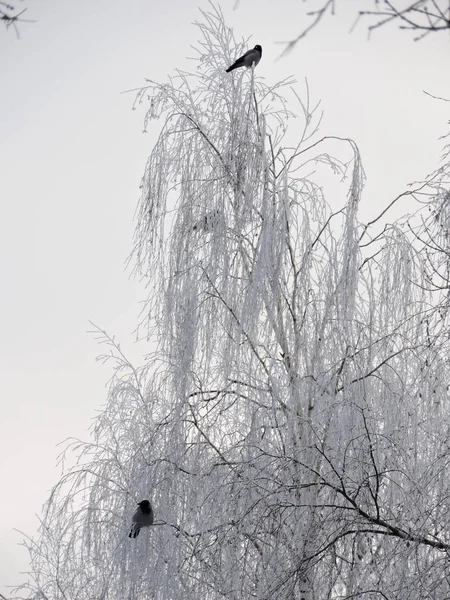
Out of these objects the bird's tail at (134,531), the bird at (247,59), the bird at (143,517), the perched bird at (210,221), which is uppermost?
the bird at (247,59)

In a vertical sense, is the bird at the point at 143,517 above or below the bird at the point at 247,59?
below

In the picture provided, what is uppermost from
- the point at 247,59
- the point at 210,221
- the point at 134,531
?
the point at 247,59

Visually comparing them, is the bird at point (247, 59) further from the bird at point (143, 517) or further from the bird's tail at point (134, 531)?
the bird's tail at point (134, 531)

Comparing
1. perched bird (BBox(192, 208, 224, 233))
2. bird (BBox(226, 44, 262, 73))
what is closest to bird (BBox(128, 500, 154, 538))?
perched bird (BBox(192, 208, 224, 233))

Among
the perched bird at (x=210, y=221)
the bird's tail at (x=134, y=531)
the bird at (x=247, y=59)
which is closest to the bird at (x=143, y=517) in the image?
the bird's tail at (x=134, y=531)

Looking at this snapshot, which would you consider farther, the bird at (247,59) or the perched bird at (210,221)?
the bird at (247,59)

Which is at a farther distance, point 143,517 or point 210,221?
point 210,221

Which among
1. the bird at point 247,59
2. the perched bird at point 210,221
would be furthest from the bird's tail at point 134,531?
the bird at point 247,59

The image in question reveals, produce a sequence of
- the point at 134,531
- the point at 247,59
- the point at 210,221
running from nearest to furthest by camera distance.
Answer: the point at 134,531, the point at 210,221, the point at 247,59

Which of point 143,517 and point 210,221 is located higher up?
point 210,221

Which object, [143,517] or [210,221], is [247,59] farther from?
[143,517]

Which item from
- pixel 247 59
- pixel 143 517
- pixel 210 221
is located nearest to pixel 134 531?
A: pixel 143 517

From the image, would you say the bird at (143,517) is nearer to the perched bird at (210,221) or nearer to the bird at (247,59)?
the perched bird at (210,221)

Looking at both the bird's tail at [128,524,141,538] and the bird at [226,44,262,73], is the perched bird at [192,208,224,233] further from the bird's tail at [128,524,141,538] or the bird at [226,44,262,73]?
the bird's tail at [128,524,141,538]
